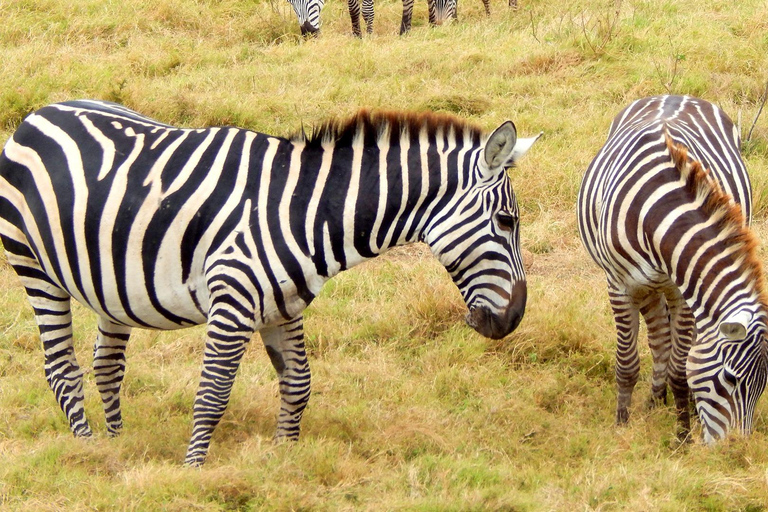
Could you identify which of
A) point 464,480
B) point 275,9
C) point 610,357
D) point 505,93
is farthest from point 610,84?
point 464,480

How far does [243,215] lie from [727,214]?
2.37 meters

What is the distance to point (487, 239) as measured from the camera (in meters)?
4.34

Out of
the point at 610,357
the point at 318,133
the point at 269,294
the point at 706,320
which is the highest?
the point at 318,133

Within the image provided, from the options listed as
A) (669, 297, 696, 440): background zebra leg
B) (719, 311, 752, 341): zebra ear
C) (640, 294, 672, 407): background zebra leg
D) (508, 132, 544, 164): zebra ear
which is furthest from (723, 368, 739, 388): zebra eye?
(508, 132, 544, 164): zebra ear

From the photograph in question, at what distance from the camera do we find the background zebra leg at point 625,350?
17.8ft

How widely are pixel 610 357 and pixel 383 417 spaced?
5.72 ft

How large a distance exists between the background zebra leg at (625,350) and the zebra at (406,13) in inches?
327

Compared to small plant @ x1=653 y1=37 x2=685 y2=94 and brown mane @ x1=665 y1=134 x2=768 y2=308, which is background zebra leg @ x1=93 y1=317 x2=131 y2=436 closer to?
brown mane @ x1=665 y1=134 x2=768 y2=308

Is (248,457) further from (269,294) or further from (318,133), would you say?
(318,133)

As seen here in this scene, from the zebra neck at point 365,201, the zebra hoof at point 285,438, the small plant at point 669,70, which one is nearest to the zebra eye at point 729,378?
the zebra neck at point 365,201

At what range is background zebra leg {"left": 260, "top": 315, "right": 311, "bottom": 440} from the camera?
4.96 meters

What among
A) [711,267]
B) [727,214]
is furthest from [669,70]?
[711,267]

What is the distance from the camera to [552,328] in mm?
6293

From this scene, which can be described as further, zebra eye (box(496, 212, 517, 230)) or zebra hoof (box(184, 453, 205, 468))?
zebra hoof (box(184, 453, 205, 468))
